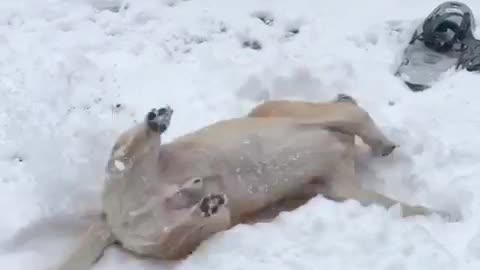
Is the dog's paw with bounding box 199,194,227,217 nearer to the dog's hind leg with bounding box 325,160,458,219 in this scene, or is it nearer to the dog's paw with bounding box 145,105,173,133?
the dog's paw with bounding box 145,105,173,133

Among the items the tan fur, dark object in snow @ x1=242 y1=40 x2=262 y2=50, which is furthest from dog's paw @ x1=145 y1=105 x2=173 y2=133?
dark object in snow @ x1=242 y1=40 x2=262 y2=50

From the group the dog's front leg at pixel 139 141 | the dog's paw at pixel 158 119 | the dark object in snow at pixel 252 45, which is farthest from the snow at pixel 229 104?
the dog's paw at pixel 158 119

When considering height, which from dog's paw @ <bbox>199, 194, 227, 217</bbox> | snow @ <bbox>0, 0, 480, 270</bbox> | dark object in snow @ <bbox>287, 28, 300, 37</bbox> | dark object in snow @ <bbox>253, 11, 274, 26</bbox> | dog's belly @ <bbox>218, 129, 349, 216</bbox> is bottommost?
dark object in snow @ <bbox>253, 11, 274, 26</bbox>

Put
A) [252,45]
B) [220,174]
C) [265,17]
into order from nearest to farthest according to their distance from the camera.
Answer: [220,174] < [252,45] < [265,17]

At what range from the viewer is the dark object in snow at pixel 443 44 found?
471 cm

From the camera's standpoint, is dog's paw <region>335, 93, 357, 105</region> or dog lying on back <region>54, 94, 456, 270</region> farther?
dog's paw <region>335, 93, 357, 105</region>

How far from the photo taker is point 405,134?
13.7 feet

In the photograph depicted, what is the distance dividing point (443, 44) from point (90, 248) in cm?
225

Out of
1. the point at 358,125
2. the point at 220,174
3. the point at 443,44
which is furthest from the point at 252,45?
the point at 220,174

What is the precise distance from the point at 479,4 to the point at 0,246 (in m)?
2.91

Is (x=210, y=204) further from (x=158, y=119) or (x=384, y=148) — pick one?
(x=384, y=148)

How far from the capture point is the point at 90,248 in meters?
3.47

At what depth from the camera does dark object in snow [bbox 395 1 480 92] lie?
471cm

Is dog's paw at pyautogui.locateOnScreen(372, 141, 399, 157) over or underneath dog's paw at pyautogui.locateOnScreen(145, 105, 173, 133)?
A: underneath
